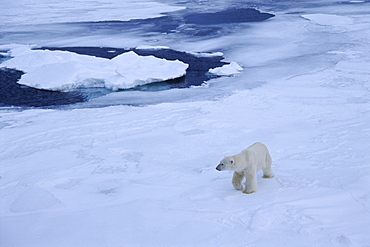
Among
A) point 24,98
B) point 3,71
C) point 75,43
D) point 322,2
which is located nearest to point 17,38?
point 75,43

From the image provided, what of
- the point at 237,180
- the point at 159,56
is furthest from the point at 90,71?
the point at 237,180

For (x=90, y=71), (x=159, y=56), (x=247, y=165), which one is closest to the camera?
(x=247, y=165)

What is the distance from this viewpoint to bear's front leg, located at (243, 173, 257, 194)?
4018mm

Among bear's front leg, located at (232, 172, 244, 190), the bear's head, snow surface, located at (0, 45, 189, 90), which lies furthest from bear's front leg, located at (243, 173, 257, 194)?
snow surface, located at (0, 45, 189, 90)

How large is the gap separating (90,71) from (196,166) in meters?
5.88

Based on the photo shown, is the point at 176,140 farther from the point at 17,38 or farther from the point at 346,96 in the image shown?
the point at 17,38

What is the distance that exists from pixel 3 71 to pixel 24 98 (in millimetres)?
2572

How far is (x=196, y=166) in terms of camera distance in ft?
16.7

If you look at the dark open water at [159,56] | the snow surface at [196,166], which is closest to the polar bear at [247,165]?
the snow surface at [196,166]

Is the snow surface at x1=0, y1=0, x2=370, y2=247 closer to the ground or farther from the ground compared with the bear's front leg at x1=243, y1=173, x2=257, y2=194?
closer to the ground

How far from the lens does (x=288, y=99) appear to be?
7965mm

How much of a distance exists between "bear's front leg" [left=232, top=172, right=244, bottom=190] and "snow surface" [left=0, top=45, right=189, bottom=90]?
579 centimetres

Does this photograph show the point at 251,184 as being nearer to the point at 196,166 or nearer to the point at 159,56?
the point at 196,166

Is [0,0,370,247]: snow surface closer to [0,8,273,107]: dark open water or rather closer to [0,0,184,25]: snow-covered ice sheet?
[0,8,273,107]: dark open water
